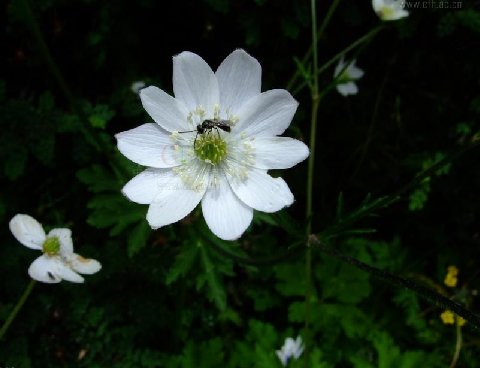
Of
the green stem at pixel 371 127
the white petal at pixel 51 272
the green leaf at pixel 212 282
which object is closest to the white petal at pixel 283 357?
the green leaf at pixel 212 282

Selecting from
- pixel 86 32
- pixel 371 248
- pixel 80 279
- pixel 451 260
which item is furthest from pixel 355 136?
pixel 80 279

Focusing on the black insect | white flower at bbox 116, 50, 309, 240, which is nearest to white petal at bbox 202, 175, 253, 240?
white flower at bbox 116, 50, 309, 240

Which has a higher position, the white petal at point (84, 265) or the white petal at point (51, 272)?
the white petal at point (84, 265)

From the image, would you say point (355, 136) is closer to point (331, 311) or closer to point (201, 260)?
point (331, 311)

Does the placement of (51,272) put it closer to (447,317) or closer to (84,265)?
(84,265)

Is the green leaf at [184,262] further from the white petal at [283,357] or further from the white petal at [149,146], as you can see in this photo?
the white petal at [283,357]

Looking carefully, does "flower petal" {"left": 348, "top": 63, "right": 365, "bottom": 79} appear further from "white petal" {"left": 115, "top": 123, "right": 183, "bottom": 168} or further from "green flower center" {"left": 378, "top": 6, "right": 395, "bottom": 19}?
"white petal" {"left": 115, "top": 123, "right": 183, "bottom": 168}

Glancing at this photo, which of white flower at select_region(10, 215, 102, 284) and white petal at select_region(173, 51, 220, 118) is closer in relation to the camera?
white petal at select_region(173, 51, 220, 118)
